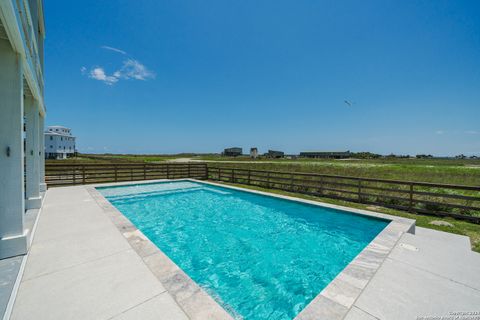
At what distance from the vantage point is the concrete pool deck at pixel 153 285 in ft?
6.40

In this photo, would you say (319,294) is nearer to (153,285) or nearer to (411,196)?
(153,285)

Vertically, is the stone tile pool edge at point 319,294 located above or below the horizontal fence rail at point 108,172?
below

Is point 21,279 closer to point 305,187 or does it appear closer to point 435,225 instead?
point 435,225

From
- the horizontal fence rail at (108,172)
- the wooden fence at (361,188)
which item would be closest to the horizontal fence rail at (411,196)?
the wooden fence at (361,188)

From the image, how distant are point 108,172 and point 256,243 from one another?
34.4 feet

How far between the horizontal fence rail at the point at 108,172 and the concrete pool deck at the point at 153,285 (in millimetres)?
7673

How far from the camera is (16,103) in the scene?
2652 millimetres

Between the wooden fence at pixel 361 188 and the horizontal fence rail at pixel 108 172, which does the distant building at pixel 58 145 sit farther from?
the wooden fence at pixel 361 188

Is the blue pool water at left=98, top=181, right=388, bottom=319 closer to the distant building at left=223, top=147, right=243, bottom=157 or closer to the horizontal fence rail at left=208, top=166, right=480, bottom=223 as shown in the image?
the horizontal fence rail at left=208, top=166, right=480, bottom=223

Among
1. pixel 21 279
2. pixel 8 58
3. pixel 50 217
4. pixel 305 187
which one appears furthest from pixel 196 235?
pixel 305 187

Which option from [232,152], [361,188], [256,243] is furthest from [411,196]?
[232,152]

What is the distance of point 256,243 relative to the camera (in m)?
4.54

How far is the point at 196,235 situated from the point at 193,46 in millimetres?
13257

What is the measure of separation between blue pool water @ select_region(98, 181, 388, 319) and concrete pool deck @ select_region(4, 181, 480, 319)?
0.82 meters
